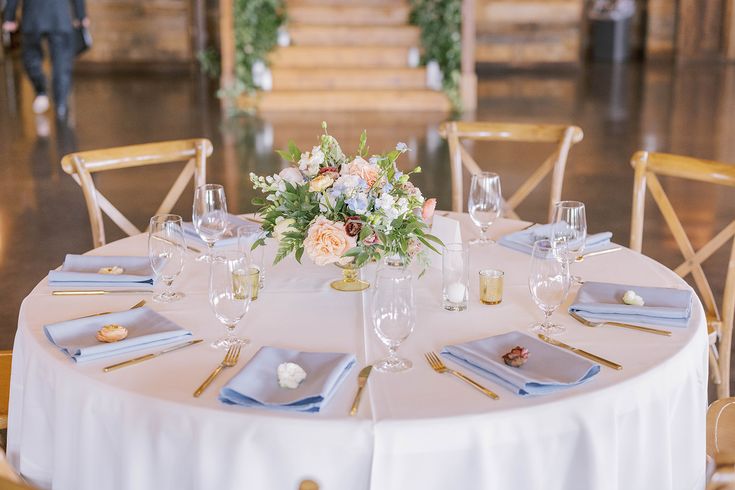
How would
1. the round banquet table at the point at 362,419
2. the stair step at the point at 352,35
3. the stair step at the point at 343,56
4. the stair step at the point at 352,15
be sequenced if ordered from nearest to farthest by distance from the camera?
the round banquet table at the point at 362,419 → the stair step at the point at 343,56 → the stair step at the point at 352,35 → the stair step at the point at 352,15

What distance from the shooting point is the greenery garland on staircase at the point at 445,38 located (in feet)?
31.6

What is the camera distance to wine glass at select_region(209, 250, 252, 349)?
76.3 inches

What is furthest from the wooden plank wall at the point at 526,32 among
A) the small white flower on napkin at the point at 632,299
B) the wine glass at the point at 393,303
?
the wine glass at the point at 393,303

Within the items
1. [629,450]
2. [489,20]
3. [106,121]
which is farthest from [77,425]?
[489,20]

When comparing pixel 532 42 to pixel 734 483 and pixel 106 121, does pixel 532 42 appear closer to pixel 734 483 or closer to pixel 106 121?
pixel 106 121

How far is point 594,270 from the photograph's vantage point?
2.54 m

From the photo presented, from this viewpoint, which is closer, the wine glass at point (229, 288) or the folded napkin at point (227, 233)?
the wine glass at point (229, 288)

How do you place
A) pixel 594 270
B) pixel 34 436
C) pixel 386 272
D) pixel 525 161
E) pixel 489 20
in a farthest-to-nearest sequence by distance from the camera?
pixel 489 20, pixel 525 161, pixel 594 270, pixel 34 436, pixel 386 272

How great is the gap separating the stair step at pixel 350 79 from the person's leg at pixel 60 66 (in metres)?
2.08

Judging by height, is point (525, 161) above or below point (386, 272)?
below

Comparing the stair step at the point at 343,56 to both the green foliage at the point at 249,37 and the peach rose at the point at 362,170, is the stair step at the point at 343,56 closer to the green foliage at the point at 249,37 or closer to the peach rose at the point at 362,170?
the green foliage at the point at 249,37

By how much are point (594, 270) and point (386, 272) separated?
36.1 inches

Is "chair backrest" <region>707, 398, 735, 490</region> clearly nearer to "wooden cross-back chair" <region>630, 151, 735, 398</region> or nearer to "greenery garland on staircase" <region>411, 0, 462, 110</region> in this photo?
"wooden cross-back chair" <region>630, 151, 735, 398</region>

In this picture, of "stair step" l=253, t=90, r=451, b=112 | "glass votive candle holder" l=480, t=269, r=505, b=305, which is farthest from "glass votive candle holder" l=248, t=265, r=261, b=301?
"stair step" l=253, t=90, r=451, b=112
